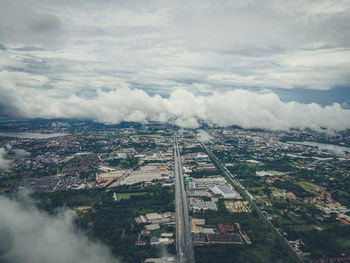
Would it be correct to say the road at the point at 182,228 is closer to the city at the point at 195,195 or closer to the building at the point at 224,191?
the city at the point at 195,195

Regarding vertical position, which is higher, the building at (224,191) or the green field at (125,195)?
the building at (224,191)

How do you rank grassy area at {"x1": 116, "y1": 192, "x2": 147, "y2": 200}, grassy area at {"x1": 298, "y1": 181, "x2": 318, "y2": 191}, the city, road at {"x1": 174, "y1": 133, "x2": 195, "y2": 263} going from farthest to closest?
grassy area at {"x1": 298, "y1": 181, "x2": 318, "y2": 191} → grassy area at {"x1": 116, "y1": 192, "x2": 147, "y2": 200} → the city → road at {"x1": 174, "y1": 133, "x2": 195, "y2": 263}

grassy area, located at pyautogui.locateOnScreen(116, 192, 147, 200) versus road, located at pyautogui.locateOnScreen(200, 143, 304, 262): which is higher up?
road, located at pyautogui.locateOnScreen(200, 143, 304, 262)

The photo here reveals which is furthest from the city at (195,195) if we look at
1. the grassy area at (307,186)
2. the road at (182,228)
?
the grassy area at (307,186)

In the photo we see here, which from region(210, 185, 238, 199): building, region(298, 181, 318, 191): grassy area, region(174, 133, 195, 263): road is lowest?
region(174, 133, 195, 263): road

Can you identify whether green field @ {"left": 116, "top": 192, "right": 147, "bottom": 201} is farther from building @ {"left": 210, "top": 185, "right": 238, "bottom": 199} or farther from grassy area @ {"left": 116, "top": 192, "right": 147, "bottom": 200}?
building @ {"left": 210, "top": 185, "right": 238, "bottom": 199}

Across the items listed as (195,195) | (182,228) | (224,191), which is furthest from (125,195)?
(224,191)

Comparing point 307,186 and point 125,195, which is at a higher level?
point 307,186

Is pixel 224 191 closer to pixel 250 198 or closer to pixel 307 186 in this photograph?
pixel 250 198

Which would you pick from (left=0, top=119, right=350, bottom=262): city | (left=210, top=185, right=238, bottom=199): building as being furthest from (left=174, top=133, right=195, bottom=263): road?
(left=210, top=185, right=238, bottom=199): building

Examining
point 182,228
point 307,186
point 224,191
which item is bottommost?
point 182,228

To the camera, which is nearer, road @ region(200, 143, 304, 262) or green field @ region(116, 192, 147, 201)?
road @ region(200, 143, 304, 262)
